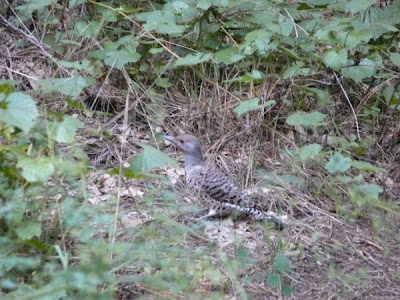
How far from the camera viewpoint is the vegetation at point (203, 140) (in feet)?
16.6

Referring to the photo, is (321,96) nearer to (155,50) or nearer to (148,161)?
(155,50)

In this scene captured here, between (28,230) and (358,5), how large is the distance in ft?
10.3

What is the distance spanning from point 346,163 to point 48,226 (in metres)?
1.90

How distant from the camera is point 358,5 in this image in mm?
6609

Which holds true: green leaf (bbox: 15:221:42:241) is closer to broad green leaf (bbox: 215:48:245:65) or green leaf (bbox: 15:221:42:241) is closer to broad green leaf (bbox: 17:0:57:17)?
broad green leaf (bbox: 215:48:245:65)

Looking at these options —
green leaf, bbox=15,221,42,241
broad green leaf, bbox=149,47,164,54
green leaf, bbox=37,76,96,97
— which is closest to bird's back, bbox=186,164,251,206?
broad green leaf, bbox=149,47,164,54

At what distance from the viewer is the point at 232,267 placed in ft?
17.1

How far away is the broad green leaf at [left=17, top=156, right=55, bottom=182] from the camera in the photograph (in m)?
4.76

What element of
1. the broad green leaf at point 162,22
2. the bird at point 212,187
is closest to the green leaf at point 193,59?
the broad green leaf at point 162,22

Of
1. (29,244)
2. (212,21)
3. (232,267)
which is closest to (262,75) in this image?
(212,21)

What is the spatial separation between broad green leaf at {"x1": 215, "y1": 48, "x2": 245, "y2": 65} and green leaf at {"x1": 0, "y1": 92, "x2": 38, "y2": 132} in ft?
7.61

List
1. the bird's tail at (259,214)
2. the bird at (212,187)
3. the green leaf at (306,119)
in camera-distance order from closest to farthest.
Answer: the bird's tail at (259,214) < the bird at (212,187) < the green leaf at (306,119)

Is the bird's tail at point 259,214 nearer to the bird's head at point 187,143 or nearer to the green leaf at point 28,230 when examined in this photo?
the bird's head at point 187,143

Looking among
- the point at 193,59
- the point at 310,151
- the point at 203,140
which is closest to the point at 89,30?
the point at 193,59
